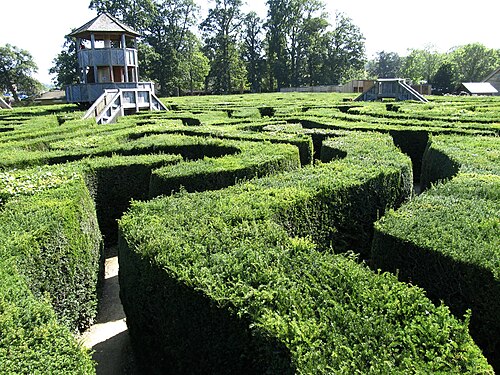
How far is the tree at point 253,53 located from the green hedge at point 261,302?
72844 millimetres

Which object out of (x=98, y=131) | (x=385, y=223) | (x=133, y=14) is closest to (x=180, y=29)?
(x=133, y=14)

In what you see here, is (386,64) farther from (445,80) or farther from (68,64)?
(68,64)

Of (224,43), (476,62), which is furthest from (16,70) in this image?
(476,62)

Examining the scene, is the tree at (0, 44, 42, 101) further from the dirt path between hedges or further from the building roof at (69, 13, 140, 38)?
the dirt path between hedges

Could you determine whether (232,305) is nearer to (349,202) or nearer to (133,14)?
(349,202)

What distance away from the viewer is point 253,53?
7725 cm

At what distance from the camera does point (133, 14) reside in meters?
56.7

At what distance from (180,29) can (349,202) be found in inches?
2521

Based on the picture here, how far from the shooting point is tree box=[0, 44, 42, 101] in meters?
65.9

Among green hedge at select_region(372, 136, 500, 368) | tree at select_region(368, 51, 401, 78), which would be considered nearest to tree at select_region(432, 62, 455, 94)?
green hedge at select_region(372, 136, 500, 368)

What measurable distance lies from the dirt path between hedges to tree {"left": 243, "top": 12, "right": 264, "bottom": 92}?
71.7m

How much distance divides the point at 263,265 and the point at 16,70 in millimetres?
76770

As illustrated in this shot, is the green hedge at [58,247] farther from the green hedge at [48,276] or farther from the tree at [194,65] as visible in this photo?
the tree at [194,65]

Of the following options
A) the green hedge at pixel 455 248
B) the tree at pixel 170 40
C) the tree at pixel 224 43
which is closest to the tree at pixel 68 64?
the tree at pixel 170 40
